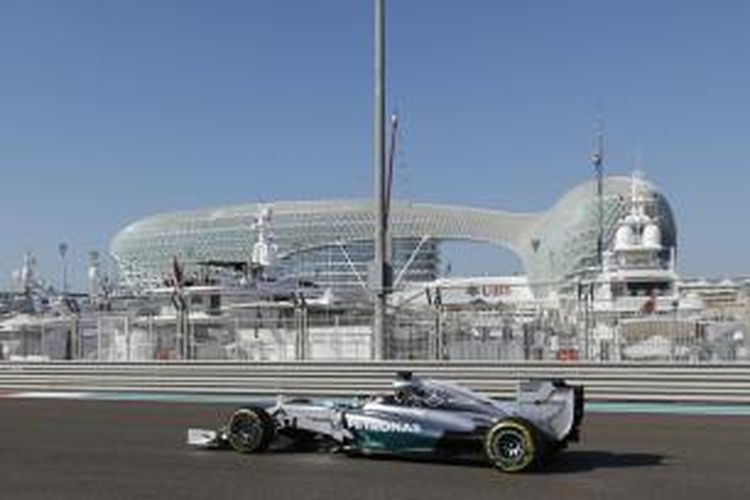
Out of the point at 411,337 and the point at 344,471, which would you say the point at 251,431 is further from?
the point at 411,337

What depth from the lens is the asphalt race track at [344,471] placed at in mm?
10117

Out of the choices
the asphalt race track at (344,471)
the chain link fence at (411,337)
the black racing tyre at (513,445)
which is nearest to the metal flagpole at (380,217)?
the chain link fence at (411,337)

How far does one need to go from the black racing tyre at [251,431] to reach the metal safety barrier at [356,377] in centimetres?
929

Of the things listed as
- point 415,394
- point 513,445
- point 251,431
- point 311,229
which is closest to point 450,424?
point 415,394

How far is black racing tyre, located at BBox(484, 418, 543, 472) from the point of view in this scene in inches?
447

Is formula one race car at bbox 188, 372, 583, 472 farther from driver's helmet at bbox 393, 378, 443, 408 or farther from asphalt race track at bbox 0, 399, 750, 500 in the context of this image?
asphalt race track at bbox 0, 399, 750, 500

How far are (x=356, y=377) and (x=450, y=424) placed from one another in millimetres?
11526

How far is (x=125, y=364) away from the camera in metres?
26.7

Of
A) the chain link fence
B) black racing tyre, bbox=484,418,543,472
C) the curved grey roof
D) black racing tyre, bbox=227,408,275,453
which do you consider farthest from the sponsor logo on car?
the curved grey roof

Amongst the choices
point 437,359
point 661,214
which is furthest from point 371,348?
point 661,214

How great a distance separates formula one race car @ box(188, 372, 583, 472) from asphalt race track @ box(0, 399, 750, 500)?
20cm

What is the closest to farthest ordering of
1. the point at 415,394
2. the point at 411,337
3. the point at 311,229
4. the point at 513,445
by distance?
the point at 513,445, the point at 415,394, the point at 411,337, the point at 311,229

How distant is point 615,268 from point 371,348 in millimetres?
51479

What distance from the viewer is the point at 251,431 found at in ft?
43.1
